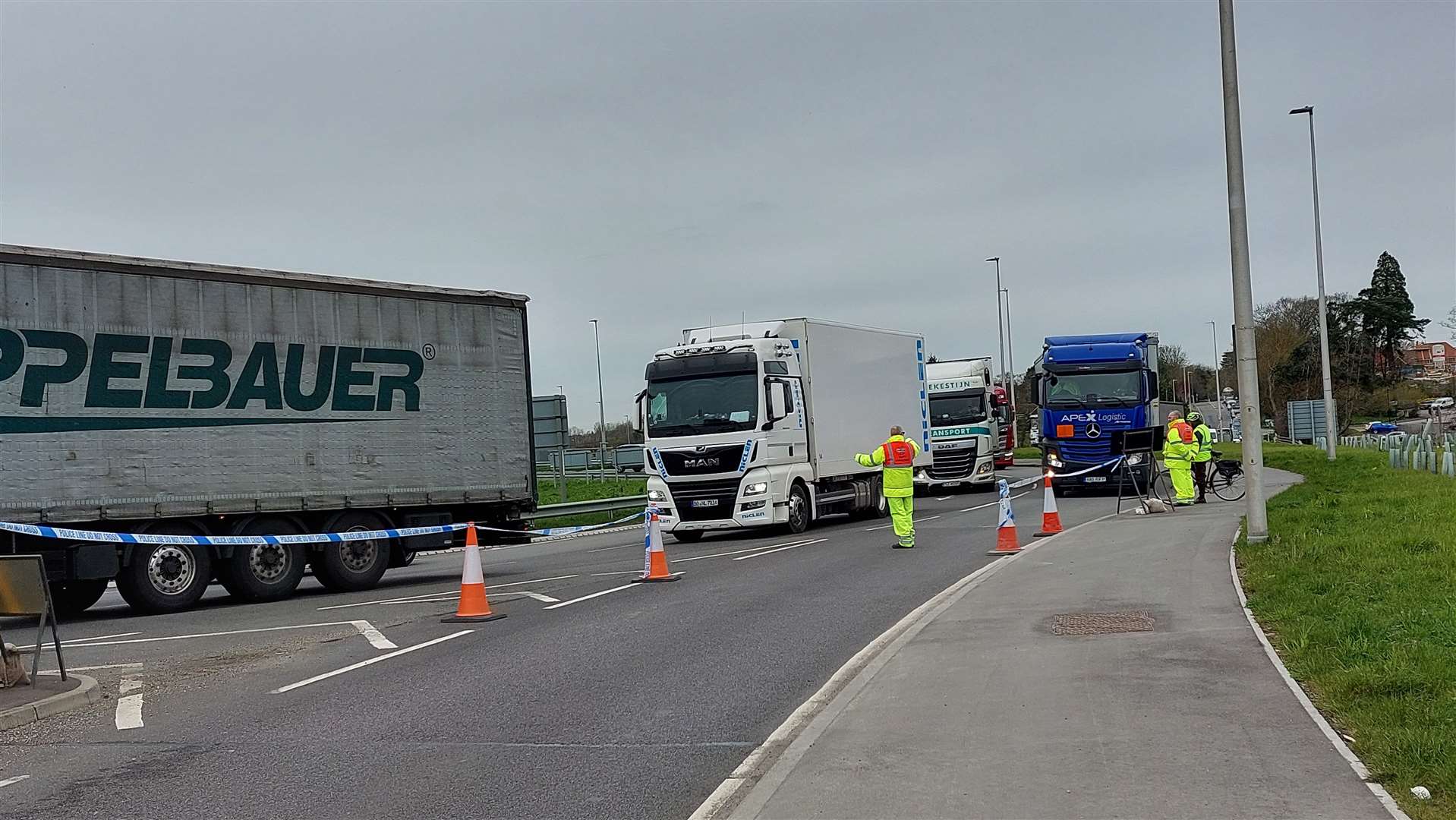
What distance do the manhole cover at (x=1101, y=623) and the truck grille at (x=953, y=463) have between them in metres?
25.4

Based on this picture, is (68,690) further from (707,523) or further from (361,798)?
(707,523)

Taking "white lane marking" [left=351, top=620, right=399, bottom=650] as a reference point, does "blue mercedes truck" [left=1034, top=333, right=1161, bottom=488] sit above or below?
above

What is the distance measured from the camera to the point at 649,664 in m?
9.79

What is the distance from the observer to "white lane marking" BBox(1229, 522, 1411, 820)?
534 cm

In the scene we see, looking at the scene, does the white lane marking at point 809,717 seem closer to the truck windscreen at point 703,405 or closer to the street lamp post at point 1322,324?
the truck windscreen at point 703,405

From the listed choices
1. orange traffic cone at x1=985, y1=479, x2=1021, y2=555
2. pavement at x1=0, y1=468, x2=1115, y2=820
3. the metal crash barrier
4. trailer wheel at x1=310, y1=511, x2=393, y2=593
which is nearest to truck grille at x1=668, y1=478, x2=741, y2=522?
pavement at x1=0, y1=468, x2=1115, y2=820

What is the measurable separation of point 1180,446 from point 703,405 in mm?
8586

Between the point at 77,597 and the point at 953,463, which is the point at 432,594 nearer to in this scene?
the point at 77,597

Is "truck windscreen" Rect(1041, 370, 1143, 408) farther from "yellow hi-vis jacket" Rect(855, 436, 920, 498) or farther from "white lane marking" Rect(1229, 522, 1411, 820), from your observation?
"white lane marking" Rect(1229, 522, 1411, 820)

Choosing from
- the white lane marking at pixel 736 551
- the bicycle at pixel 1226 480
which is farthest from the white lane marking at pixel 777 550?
the bicycle at pixel 1226 480

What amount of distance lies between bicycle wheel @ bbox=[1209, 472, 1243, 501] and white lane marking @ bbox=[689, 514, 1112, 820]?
53.7ft

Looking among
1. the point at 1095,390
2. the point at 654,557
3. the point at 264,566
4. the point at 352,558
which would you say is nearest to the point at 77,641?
the point at 264,566

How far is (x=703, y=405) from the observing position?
22.6 meters

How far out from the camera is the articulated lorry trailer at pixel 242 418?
1379cm
